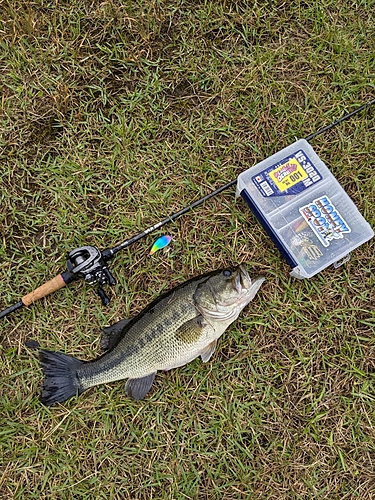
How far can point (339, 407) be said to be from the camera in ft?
11.1

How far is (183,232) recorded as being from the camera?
140 inches

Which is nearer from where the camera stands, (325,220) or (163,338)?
(163,338)

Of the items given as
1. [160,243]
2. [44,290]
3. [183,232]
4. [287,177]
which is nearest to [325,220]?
[287,177]

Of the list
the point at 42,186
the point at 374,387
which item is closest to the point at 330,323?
the point at 374,387

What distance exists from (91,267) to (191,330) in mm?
820

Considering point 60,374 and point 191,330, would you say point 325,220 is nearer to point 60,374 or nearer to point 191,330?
point 191,330

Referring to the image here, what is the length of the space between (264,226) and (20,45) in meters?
2.48

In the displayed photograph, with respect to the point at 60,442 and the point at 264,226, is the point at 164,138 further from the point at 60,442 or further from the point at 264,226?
the point at 60,442

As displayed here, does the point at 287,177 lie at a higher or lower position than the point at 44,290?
lower

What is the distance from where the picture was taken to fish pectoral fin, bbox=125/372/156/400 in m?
3.22

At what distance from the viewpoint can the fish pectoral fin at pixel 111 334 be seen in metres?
3.27

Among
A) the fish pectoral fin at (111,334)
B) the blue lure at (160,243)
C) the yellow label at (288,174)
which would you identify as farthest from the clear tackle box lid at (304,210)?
the fish pectoral fin at (111,334)

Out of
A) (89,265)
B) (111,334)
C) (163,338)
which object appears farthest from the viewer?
(111,334)

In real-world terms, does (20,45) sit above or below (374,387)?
above
